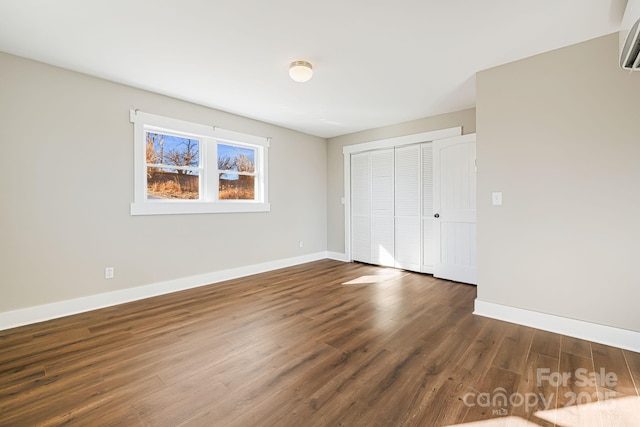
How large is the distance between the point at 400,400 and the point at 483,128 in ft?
8.83

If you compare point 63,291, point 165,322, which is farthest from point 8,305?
point 165,322

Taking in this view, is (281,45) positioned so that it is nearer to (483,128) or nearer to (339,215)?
(483,128)

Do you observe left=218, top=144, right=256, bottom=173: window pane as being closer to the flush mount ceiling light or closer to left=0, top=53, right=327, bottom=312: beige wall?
left=0, top=53, right=327, bottom=312: beige wall

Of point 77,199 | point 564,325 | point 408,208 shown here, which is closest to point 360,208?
point 408,208

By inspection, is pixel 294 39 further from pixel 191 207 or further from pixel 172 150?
pixel 191 207

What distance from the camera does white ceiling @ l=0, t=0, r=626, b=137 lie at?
201 cm

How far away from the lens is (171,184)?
3.81 metres

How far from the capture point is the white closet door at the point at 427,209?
454 cm

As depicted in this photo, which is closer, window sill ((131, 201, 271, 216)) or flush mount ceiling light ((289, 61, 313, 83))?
flush mount ceiling light ((289, 61, 313, 83))

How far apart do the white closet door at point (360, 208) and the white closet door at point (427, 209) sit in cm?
110

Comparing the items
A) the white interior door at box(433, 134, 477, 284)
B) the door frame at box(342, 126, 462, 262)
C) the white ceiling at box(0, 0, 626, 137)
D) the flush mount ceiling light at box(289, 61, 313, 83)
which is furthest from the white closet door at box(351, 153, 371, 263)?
the flush mount ceiling light at box(289, 61, 313, 83)

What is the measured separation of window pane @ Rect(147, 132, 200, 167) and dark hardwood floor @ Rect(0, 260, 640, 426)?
1.91m

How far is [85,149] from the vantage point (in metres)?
3.05

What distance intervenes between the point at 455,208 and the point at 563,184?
1.67 m
